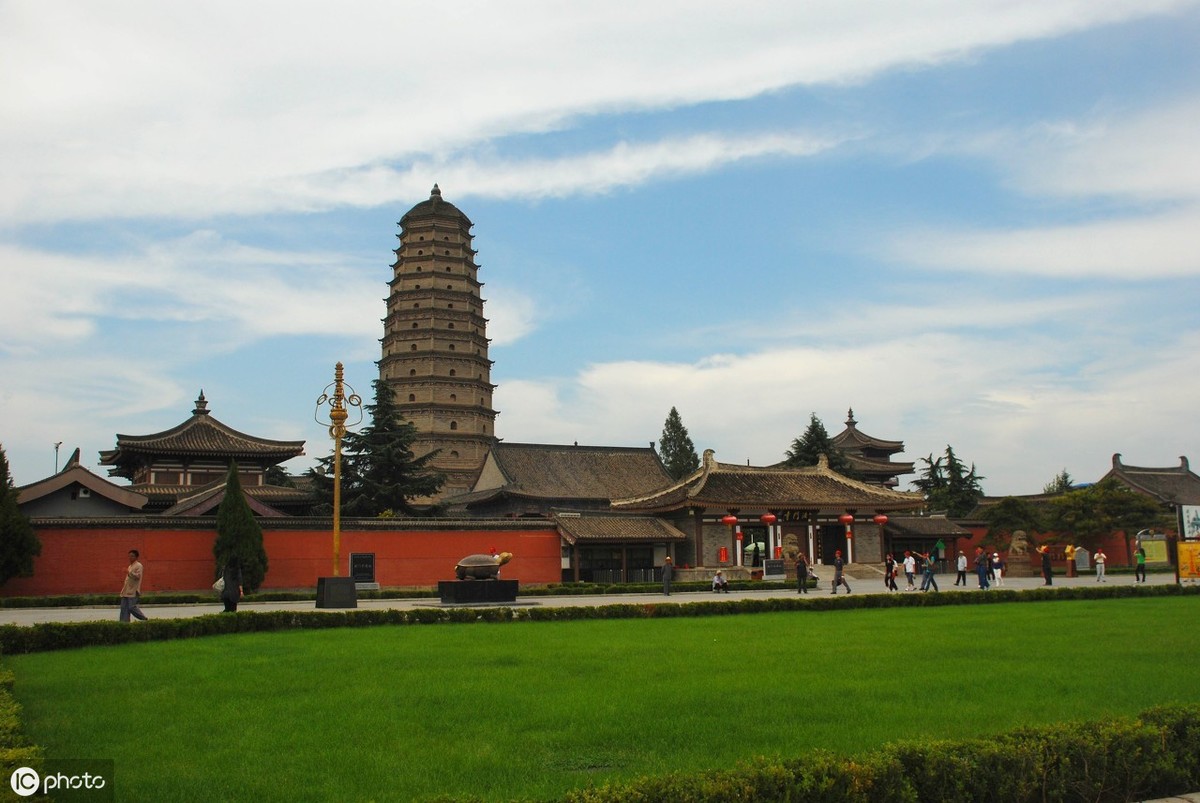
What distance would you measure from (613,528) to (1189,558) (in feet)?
58.2

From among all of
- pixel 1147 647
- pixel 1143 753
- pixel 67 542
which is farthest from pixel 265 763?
pixel 67 542

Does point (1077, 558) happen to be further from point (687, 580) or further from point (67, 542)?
point (67, 542)

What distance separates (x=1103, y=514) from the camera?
40.7 meters

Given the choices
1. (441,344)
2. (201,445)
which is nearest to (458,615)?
(201,445)

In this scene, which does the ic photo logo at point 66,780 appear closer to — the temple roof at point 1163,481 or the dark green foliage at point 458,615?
the dark green foliage at point 458,615

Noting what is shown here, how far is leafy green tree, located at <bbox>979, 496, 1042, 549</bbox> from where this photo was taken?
1686 inches

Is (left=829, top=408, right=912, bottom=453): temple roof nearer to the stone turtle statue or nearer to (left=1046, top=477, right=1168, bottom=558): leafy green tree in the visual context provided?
(left=1046, top=477, right=1168, bottom=558): leafy green tree

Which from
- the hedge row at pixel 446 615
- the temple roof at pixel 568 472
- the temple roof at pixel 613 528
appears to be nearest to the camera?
the hedge row at pixel 446 615

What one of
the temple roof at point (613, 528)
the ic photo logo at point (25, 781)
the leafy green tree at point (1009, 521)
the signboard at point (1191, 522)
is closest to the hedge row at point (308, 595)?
the temple roof at point (613, 528)

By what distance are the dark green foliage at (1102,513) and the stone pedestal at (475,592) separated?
2754 cm

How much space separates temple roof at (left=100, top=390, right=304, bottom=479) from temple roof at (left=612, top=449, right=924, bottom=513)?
1354cm

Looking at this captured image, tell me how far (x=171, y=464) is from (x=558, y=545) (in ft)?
48.8

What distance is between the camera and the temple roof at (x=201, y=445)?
36.0 metres

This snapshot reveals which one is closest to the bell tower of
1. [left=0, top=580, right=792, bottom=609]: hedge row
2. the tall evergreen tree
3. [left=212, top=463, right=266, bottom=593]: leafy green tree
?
[left=0, top=580, right=792, bottom=609]: hedge row
